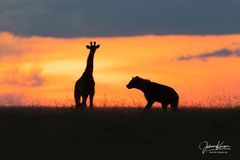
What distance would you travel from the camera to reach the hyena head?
29.5 meters

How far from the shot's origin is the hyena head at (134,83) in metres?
29.5

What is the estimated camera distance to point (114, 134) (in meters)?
18.8

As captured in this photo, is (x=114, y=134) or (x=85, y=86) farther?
(x=85, y=86)

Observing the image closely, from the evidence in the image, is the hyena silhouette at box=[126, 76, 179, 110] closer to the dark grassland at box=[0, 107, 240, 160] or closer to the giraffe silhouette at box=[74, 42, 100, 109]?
the giraffe silhouette at box=[74, 42, 100, 109]

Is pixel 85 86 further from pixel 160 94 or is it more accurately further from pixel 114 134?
pixel 114 134

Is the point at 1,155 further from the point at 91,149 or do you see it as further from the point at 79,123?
the point at 79,123

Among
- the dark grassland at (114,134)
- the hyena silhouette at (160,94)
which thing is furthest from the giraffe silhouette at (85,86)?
the dark grassland at (114,134)

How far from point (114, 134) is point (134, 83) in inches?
437

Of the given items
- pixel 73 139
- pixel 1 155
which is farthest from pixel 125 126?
pixel 1 155

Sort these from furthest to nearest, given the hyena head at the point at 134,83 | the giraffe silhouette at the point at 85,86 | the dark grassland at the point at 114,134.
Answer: the hyena head at the point at 134,83, the giraffe silhouette at the point at 85,86, the dark grassland at the point at 114,134

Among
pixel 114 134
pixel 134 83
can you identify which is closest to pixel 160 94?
pixel 134 83

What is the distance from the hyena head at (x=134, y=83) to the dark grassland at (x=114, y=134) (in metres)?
6.68

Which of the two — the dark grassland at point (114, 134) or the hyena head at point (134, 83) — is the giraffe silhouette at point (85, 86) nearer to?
the hyena head at point (134, 83)

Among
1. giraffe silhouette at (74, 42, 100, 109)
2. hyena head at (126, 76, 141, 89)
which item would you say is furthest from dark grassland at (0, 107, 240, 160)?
hyena head at (126, 76, 141, 89)
